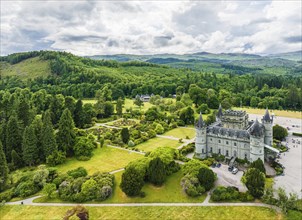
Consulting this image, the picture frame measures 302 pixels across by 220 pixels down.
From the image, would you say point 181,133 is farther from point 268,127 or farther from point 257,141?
point 257,141

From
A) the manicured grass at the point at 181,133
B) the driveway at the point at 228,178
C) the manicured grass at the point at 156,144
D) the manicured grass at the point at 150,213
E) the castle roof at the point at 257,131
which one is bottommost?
the manicured grass at the point at 150,213

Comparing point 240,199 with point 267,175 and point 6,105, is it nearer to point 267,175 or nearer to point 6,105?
point 267,175

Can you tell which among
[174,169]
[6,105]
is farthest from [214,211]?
[6,105]

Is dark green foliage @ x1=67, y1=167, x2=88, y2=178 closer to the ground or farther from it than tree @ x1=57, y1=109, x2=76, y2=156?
closer to the ground

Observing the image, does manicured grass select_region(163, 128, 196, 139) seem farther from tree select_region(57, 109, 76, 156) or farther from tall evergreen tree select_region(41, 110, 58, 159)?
tall evergreen tree select_region(41, 110, 58, 159)

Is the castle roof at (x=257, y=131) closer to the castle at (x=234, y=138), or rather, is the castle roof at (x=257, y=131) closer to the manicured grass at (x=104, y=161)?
the castle at (x=234, y=138)

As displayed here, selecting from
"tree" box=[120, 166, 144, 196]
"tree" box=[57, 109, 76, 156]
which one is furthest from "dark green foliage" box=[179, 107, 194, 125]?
"tree" box=[120, 166, 144, 196]

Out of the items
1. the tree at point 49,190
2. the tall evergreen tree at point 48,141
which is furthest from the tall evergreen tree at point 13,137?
the tree at point 49,190
